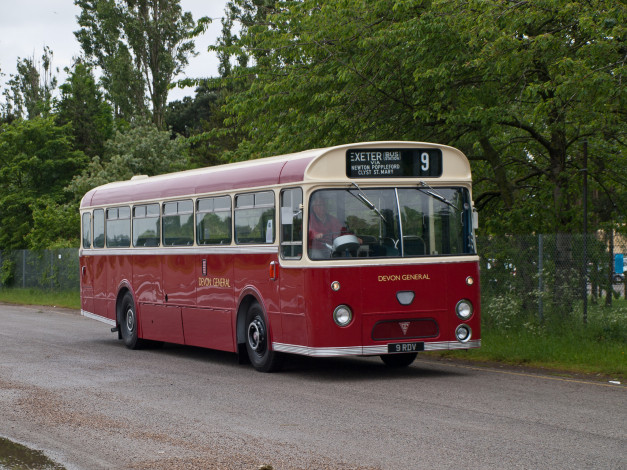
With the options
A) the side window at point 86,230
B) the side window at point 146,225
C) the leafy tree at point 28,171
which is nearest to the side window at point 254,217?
the side window at point 146,225

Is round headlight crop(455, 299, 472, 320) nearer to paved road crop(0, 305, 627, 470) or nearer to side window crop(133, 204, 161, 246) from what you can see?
→ paved road crop(0, 305, 627, 470)

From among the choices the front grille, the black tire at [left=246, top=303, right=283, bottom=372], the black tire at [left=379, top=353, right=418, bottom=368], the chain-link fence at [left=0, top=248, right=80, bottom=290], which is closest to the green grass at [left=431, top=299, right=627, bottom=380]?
the black tire at [left=379, top=353, right=418, bottom=368]

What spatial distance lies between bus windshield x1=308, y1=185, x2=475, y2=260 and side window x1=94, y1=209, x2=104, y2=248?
848 centimetres

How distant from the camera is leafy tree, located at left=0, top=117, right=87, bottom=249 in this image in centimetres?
4525

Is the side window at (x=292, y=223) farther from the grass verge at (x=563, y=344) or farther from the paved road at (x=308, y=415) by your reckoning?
the grass verge at (x=563, y=344)

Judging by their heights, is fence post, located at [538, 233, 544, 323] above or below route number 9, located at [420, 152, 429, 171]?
below

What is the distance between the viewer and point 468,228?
532 inches

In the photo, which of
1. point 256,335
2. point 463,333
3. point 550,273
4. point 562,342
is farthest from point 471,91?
point 256,335

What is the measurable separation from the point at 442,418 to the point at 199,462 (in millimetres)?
2871

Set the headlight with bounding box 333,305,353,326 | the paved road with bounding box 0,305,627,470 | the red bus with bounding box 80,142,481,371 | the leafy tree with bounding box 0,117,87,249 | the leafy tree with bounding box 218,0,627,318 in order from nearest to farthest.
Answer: the paved road with bounding box 0,305,627,470
the headlight with bounding box 333,305,353,326
the red bus with bounding box 80,142,481,371
the leafy tree with bounding box 218,0,627,318
the leafy tree with bounding box 0,117,87,249

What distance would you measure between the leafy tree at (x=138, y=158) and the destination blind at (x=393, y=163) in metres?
31.1

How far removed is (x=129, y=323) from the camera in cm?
1867

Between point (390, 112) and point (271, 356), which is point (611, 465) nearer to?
point (271, 356)

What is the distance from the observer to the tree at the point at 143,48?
5706 cm
